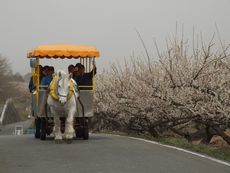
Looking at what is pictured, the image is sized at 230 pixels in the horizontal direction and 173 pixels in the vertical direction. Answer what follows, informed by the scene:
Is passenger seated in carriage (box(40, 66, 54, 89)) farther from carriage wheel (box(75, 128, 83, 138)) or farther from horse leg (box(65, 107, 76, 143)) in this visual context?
carriage wheel (box(75, 128, 83, 138))

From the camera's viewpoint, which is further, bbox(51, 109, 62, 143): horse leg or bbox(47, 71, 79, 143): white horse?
bbox(51, 109, 62, 143): horse leg

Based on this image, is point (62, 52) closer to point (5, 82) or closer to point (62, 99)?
point (62, 99)

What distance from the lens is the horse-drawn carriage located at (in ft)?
46.4

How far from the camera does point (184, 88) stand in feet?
53.0

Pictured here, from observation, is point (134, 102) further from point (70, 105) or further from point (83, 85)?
point (70, 105)

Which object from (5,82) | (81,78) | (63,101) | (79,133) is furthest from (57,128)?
(5,82)

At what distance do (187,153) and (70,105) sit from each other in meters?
3.94

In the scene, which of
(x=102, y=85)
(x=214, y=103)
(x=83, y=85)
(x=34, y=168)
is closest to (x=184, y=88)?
(x=214, y=103)

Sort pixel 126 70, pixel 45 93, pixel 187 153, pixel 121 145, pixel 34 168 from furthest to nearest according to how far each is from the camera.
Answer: pixel 126 70, pixel 45 93, pixel 121 145, pixel 187 153, pixel 34 168

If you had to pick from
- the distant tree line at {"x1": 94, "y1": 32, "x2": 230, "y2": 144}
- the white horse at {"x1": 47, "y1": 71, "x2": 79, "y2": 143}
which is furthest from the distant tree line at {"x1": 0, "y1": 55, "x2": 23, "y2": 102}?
the white horse at {"x1": 47, "y1": 71, "x2": 79, "y2": 143}

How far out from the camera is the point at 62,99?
1389 cm

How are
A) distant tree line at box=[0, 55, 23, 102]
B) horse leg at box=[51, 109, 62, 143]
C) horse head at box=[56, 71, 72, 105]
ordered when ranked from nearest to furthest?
horse head at box=[56, 71, 72, 105] < horse leg at box=[51, 109, 62, 143] < distant tree line at box=[0, 55, 23, 102]

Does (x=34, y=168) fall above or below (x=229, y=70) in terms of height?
below

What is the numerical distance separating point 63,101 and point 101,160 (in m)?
3.92
